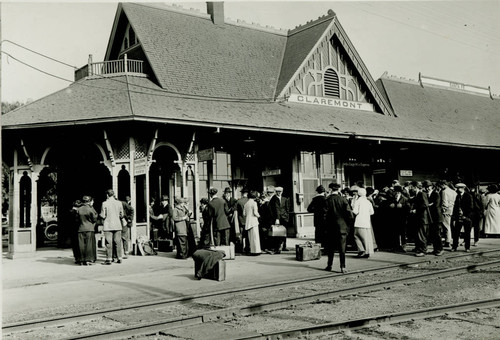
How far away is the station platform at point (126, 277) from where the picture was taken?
322 inches

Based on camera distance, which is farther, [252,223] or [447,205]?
[447,205]

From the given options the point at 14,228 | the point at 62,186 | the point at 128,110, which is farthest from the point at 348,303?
the point at 62,186

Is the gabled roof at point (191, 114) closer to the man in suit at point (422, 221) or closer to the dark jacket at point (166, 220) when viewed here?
the dark jacket at point (166, 220)

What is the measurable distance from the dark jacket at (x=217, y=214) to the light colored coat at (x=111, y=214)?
2.31 meters

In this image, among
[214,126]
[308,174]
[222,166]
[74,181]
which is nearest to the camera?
[214,126]

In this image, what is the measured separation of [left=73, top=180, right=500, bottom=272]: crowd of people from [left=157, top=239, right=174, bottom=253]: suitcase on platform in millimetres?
289

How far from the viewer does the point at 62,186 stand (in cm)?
1789

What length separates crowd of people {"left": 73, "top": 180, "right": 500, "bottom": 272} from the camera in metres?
12.6

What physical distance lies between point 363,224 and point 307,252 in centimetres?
159

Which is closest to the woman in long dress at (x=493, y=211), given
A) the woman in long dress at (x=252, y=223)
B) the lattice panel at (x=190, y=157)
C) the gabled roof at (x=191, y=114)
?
the gabled roof at (x=191, y=114)

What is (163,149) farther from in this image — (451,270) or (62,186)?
(451,270)

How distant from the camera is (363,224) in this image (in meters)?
12.5

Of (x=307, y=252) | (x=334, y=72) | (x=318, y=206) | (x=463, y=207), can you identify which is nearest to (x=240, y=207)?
(x=318, y=206)

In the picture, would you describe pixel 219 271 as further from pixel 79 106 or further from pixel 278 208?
pixel 79 106
